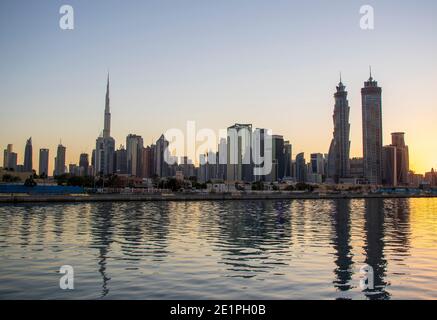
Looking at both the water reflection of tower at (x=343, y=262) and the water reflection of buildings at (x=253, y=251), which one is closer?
the water reflection of tower at (x=343, y=262)

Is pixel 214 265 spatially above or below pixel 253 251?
above

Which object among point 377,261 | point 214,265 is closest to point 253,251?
point 214,265

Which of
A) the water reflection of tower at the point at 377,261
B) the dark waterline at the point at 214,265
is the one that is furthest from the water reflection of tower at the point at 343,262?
the water reflection of tower at the point at 377,261

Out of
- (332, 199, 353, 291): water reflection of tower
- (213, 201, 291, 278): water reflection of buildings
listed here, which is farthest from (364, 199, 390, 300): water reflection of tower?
(213, 201, 291, 278): water reflection of buildings

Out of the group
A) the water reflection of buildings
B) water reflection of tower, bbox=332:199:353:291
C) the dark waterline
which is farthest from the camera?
the water reflection of buildings

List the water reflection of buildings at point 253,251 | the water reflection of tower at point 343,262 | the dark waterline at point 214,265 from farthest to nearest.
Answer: the water reflection of buildings at point 253,251 < the water reflection of tower at point 343,262 < the dark waterline at point 214,265

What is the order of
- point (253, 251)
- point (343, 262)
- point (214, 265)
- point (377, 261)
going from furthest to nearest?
point (253, 251) → point (377, 261) → point (343, 262) → point (214, 265)

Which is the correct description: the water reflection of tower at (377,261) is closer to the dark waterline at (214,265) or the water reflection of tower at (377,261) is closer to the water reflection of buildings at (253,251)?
the dark waterline at (214,265)

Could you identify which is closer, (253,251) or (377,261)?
(377,261)

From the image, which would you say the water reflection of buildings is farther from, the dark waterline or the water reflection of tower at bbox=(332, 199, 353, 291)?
the water reflection of tower at bbox=(332, 199, 353, 291)

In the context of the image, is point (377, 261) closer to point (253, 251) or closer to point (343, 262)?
point (343, 262)

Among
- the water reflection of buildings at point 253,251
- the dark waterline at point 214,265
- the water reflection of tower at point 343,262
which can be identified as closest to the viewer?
the dark waterline at point 214,265

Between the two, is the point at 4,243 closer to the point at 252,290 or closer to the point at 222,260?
the point at 222,260
